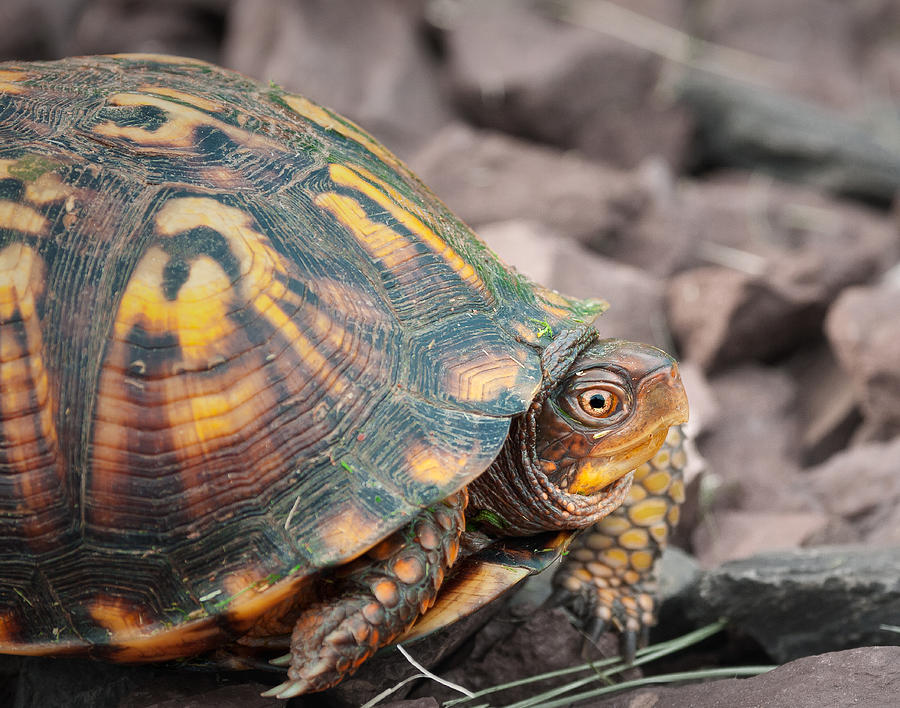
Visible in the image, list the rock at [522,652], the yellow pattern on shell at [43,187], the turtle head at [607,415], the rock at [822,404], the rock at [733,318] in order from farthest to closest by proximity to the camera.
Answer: the rock at [733,318] → the rock at [822,404] → the rock at [522,652] → the turtle head at [607,415] → the yellow pattern on shell at [43,187]

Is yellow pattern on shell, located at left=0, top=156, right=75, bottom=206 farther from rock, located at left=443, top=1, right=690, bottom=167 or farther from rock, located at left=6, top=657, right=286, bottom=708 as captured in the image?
rock, located at left=443, top=1, right=690, bottom=167

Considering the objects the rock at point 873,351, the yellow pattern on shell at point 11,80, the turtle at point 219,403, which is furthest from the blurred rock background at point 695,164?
the yellow pattern on shell at point 11,80

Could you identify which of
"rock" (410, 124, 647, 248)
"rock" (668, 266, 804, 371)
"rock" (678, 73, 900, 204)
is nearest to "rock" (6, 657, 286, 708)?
"rock" (668, 266, 804, 371)

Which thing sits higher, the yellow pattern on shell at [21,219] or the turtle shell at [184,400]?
the yellow pattern on shell at [21,219]

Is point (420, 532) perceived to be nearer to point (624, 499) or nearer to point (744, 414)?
point (624, 499)

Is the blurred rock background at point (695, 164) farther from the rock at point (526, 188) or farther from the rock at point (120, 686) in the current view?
the rock at point (120, 686)

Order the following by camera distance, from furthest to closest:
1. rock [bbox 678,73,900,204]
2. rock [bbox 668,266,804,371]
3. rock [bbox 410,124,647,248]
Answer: rock [bbox 678,73,900,204] < rock [bbox 410,124,647,248] < rock [bbox 668,266,804,371]

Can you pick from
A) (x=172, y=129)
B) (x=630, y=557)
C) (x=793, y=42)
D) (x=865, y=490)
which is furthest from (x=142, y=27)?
(x=865, y=490)

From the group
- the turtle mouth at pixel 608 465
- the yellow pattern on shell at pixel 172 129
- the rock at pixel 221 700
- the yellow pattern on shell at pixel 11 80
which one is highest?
the yellow pattern on shell at pixel 11 80
